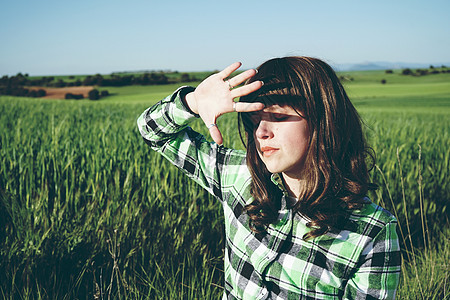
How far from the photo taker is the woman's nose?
107 centimetres

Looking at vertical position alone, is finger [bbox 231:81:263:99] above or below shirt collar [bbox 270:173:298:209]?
above

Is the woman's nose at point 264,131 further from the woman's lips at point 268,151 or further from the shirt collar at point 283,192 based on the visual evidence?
the shirt collar at point 283,192

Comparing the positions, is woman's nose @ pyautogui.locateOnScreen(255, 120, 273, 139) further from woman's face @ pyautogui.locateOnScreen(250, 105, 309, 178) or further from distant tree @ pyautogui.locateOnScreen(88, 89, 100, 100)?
distant tree @ pyautogui.locateOnScreen(88, 89, 100, 100)

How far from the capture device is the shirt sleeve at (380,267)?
104 centimetres

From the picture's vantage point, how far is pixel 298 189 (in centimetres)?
123

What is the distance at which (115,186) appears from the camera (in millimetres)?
2410

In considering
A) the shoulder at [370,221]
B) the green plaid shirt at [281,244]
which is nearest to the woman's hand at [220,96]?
the green plaid shirt at [281,244]

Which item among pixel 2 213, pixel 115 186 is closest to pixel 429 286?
pixel 115 186

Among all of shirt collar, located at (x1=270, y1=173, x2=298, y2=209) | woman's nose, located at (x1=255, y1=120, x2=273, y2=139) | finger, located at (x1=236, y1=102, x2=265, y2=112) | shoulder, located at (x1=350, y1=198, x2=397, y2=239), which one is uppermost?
finger, located at (x1=236, y1=102, x2=265, y2=112)

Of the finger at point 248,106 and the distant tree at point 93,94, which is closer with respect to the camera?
the finger at point 248,106

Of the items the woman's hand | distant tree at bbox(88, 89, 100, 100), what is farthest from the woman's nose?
distant tree at bbox(88, 89, 100, 100)

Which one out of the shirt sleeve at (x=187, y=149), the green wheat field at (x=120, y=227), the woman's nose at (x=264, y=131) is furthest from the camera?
the green wheat field at (x=120, y=227)

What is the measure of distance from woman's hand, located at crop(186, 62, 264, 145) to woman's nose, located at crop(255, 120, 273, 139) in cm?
12

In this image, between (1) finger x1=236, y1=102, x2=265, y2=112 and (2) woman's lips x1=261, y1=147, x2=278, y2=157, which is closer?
(1) finger x1=236, y1=102, x2=265, y2=112
